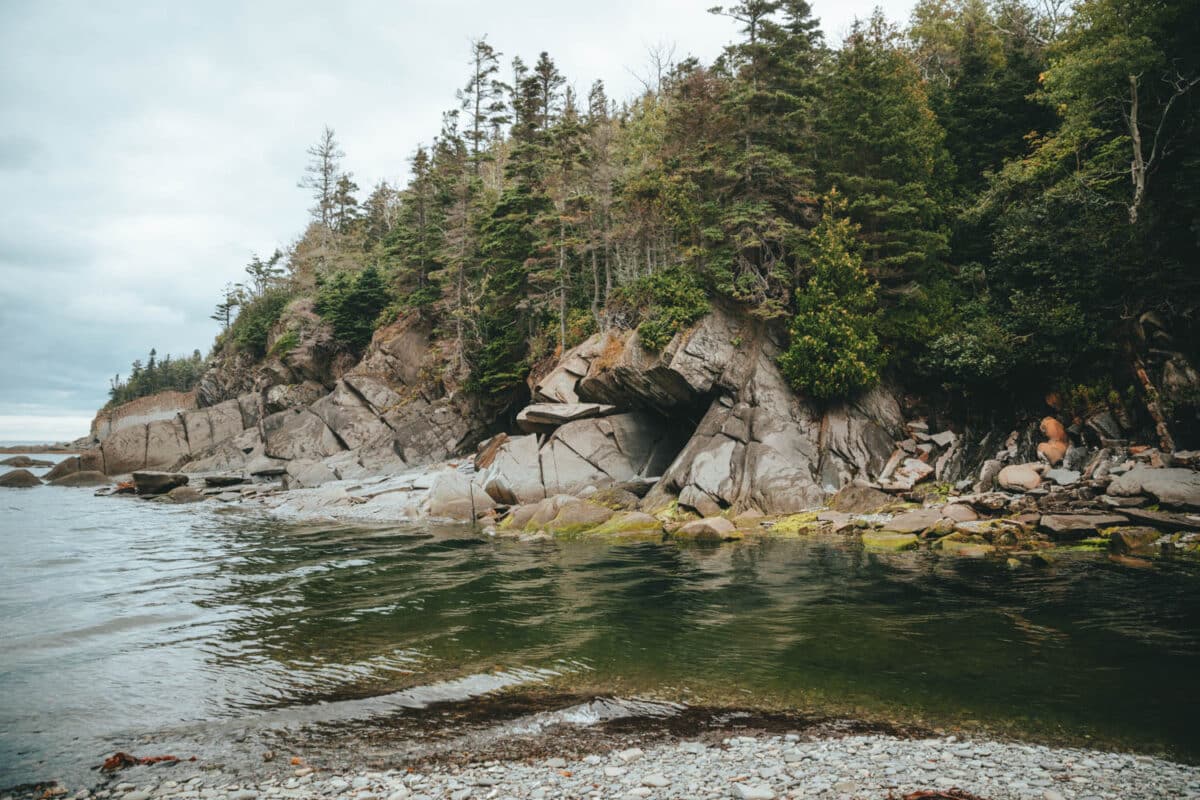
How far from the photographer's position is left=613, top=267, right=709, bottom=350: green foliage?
91.9 feet

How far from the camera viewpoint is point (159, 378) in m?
106

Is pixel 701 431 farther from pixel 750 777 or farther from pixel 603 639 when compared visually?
pixel 750 777

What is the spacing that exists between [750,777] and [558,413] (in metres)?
24.7

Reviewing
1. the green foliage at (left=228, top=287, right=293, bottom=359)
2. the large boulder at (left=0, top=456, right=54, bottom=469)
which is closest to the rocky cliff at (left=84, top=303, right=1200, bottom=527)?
the green foliage at (left=228, top=287, right=293, bottom=359)

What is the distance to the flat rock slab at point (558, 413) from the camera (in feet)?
97.7

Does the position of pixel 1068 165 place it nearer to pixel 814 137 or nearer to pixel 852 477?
A: pixel 814 137

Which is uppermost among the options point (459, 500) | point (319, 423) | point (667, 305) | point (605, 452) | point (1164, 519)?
point (667, 305)

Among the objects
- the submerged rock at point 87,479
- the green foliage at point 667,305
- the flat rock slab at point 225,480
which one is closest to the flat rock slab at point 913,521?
the green foliage at point 667,305

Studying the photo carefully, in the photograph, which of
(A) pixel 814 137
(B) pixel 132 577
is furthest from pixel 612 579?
(A) pixel 814 137

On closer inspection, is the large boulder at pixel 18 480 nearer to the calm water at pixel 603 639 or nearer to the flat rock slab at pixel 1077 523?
the calm water at pixel 603 639

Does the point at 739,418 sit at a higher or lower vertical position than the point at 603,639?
higher

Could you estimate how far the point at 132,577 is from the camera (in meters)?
16.2

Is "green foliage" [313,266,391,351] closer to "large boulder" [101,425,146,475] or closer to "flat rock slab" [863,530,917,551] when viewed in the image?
"large boulder" [101,425,146,475]

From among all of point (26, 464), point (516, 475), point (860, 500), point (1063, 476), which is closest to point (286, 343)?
point (516, 475)
